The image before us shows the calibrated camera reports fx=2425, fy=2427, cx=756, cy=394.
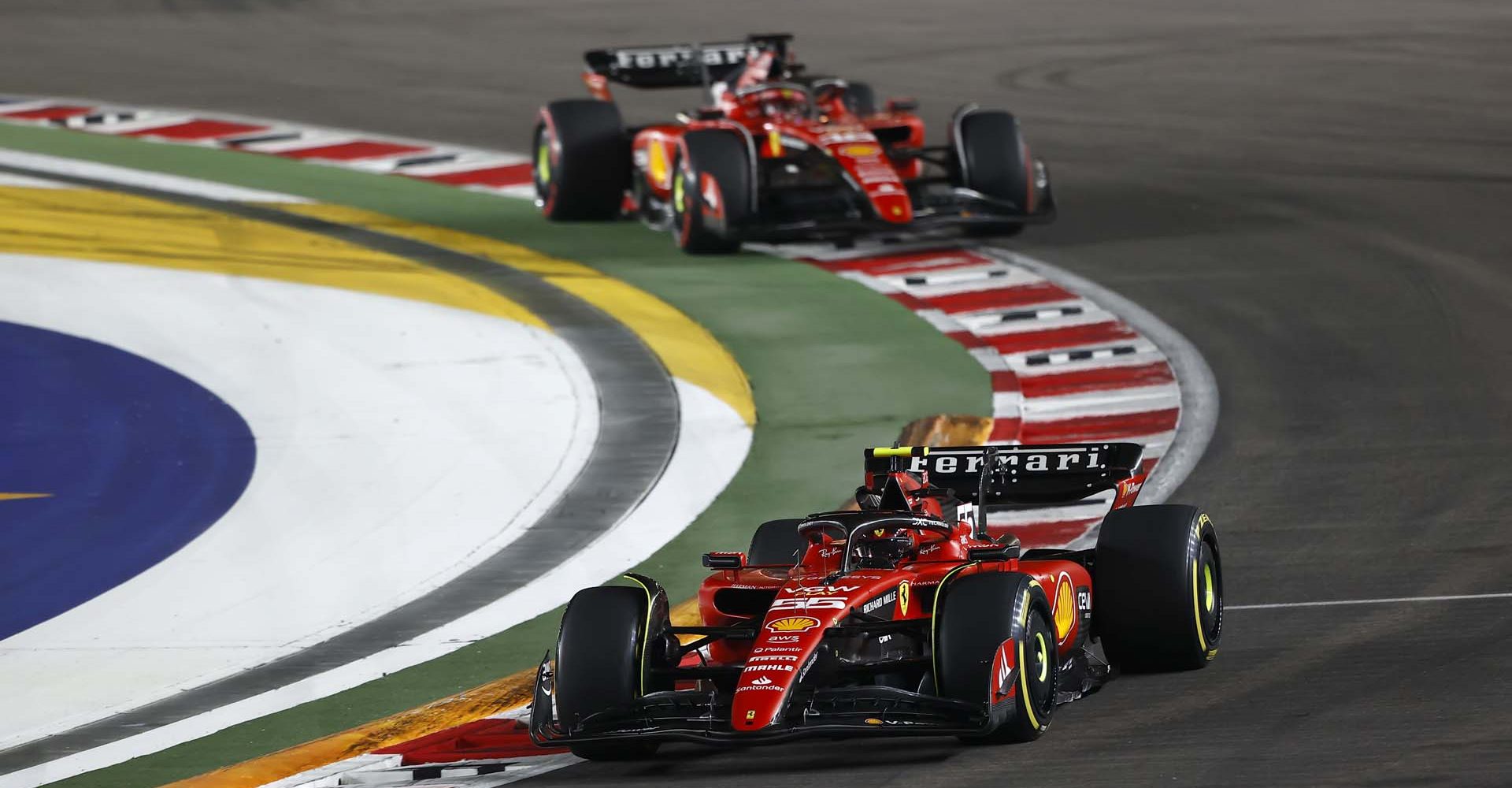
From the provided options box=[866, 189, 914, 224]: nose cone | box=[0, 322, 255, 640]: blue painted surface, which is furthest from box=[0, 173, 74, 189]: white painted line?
box=[866, 189, 914, 224]: nose cone

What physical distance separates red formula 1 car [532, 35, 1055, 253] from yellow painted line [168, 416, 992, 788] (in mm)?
8525

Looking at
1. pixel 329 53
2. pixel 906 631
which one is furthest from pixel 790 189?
pixel 329 53

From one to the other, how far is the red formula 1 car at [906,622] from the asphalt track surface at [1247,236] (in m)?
0.23

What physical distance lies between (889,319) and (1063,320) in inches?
49.0

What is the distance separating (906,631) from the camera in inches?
348

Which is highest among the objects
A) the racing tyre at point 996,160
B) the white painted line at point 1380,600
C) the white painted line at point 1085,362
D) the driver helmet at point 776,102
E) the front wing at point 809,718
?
the driver helmet at point 776,102

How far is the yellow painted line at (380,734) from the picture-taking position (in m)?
9.19

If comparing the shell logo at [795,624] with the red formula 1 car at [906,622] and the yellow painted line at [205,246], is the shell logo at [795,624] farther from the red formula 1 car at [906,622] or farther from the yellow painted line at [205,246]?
the yellow painted line at [205,246]

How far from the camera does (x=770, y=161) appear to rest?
19188mm

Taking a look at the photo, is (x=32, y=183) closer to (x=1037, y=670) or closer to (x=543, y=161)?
(x=543, y=161)

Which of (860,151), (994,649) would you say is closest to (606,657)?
(994,649)

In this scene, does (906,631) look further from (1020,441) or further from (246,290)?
(246,290)

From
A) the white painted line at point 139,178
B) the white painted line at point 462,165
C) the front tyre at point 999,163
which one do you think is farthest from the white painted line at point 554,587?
the white painted line at point 462,165

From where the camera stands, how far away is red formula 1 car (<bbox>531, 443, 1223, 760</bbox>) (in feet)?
27.7
